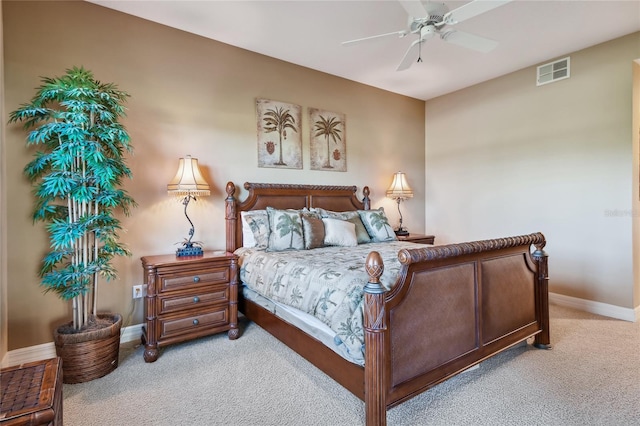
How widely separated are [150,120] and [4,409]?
2.43 metres

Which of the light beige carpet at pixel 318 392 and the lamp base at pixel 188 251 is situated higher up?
the lamp base at pixel 188 251

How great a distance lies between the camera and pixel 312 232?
3.12 meters

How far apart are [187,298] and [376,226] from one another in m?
2.16

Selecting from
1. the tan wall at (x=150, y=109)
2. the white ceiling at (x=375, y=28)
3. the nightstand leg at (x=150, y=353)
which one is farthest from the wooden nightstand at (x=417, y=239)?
the nightstand leg at (x=150, y=353)

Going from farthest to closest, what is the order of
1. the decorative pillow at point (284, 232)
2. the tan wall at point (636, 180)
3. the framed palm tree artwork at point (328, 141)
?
the framed palm tree artwork at point (328, 141) < the tan wall at point (636, 180) < the decorative pillow at point (284, 232)

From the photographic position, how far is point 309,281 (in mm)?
2092

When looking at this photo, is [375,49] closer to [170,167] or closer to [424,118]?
[424,118]

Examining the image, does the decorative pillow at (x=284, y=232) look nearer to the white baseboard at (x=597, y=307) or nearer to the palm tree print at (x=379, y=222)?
the palm tree print at (x=379, y=222)

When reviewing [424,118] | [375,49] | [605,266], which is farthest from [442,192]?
[375,49]

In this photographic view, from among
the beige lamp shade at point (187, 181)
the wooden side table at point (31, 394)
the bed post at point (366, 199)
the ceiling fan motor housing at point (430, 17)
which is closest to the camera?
the wooden side table at point (31, 394)

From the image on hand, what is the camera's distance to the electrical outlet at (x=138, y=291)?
9.21 ft

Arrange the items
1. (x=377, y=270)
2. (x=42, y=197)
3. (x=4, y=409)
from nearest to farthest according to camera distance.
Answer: (x=4, y=409) < (x=377, y=270) < (x=42, y=197)

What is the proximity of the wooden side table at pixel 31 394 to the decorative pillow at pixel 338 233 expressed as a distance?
7.39 feet

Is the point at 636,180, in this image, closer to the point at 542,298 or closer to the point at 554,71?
the point at 554,71
